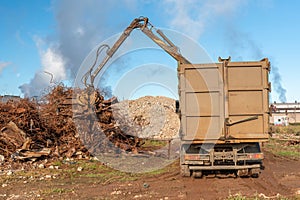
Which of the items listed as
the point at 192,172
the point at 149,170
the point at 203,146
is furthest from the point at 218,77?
the point at 149,170

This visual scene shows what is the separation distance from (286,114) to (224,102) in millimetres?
53016

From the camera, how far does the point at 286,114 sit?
57.8 meters

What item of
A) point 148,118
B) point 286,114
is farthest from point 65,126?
point 286,114

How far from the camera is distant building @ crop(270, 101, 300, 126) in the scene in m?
55.0

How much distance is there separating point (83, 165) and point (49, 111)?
3.48 meters

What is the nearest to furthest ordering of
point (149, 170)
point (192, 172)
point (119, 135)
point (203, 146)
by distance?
point (203, 146) < point (192, 172) < point (149, 170) < point (119, 135)

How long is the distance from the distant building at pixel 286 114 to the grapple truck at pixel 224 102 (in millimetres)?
46306

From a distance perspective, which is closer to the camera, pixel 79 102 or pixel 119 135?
pixel 79 102

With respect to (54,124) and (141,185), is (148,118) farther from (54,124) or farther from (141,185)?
(141,185)

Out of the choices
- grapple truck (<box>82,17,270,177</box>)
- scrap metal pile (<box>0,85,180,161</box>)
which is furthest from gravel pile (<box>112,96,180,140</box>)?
grapple truck (<box>82,17,270,177</box>)

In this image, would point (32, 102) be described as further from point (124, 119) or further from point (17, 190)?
point (17, 190)

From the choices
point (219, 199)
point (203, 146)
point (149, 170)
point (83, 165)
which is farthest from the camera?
point (83, 165)

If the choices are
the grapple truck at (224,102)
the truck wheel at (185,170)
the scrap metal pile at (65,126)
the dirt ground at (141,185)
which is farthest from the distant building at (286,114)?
the grapple truck at (224,102)

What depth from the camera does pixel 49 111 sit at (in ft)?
48.8
